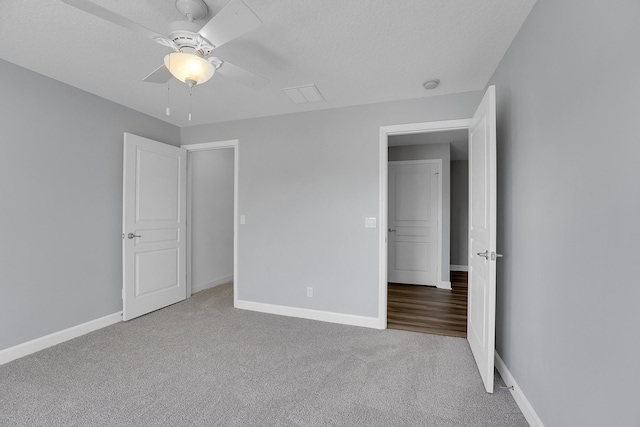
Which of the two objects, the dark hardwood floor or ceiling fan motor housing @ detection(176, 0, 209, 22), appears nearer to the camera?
ceiling fan motor housing @ detection(176, 0, 209, 22)

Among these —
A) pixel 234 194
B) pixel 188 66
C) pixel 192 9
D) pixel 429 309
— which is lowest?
pixel 429 309

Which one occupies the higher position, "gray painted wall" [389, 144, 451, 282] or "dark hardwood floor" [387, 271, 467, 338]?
"gray painted wall" [389, 144, 451, 282]

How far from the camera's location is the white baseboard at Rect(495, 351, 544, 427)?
1.62m

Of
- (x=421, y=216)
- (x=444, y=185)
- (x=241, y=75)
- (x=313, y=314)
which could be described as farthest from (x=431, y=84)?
(x=421, y=216)

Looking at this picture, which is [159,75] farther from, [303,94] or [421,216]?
[421,216]

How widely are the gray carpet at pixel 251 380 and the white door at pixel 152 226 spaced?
1.71 feet

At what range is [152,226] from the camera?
353 cm

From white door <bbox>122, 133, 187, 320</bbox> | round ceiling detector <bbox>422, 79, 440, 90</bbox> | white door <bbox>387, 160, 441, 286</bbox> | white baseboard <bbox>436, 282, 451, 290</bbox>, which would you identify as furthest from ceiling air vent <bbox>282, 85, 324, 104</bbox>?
white baseboard <bbox>436, 282, 451, 290</bbox>

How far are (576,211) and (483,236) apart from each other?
0.89 metres

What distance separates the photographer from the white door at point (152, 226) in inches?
128

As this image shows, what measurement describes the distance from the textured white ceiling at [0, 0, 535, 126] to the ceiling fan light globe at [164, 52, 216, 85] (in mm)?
317

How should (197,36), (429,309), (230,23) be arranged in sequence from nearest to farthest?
(230,23), (197,36), (429,309)

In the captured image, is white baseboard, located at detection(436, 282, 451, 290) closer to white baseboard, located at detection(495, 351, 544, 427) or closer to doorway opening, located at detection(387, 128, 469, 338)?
doorway opening, located at detection(387, 128, 469, 338)

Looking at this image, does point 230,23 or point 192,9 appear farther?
point 192,9
